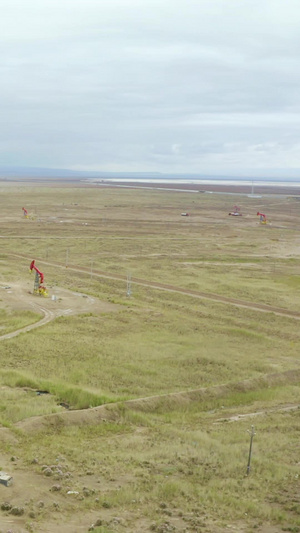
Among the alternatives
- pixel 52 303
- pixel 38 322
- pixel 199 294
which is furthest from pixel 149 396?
pixel 199 294

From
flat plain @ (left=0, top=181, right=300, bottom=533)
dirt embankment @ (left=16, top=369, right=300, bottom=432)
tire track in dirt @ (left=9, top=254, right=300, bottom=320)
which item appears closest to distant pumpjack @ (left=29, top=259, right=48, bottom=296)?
flat plain @ (left=0, top=181, right=300, bottom=533)

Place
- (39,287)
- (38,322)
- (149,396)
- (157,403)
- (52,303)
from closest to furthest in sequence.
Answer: (157,403), (149,396), (38,322), (52,303), (39,287)

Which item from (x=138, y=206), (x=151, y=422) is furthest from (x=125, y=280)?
(x=138, y=206)

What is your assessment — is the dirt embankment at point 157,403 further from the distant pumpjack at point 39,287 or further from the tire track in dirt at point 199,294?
the distant pumpjack at point 39,287

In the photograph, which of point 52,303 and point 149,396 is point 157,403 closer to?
point 149,396

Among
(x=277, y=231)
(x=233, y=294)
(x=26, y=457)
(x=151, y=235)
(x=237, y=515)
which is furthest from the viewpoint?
(x=277, y=231)

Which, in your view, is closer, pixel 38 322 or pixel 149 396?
pixel 149 396

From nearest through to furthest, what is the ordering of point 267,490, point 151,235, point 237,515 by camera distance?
point 237,515 < point 267,490 < point 151,235

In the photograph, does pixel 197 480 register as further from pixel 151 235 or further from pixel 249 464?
pixel 151 235
